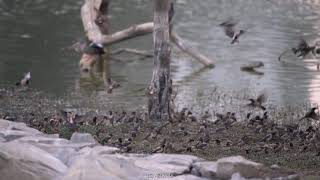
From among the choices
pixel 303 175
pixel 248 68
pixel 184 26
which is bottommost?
pixel 303 175

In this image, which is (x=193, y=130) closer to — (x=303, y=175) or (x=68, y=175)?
(x=303, y=175)

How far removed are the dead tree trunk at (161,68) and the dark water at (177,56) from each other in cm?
233

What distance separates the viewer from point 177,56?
18672 mm

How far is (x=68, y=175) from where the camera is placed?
6094 mm

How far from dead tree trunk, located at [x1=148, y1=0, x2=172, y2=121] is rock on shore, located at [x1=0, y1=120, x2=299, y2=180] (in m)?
3.51

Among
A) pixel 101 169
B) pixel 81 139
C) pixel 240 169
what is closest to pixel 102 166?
pixel 101 169

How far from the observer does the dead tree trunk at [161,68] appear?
10281 mm

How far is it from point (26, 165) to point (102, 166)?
0.60 meters

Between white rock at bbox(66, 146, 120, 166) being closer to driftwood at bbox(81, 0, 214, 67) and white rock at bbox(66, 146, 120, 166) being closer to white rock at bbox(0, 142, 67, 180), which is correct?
white rock at bbox(0, 142, 67, 180)

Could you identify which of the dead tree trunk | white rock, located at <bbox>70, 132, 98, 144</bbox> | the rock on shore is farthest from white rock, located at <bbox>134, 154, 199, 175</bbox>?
the dead tree trunk

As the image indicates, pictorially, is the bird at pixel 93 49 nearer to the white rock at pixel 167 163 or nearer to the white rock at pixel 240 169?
the white rock at pixel 167 163

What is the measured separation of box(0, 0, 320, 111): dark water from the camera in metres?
14.3

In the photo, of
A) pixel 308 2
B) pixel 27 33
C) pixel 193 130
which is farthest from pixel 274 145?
pixel 308 2

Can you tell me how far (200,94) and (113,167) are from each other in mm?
7795
